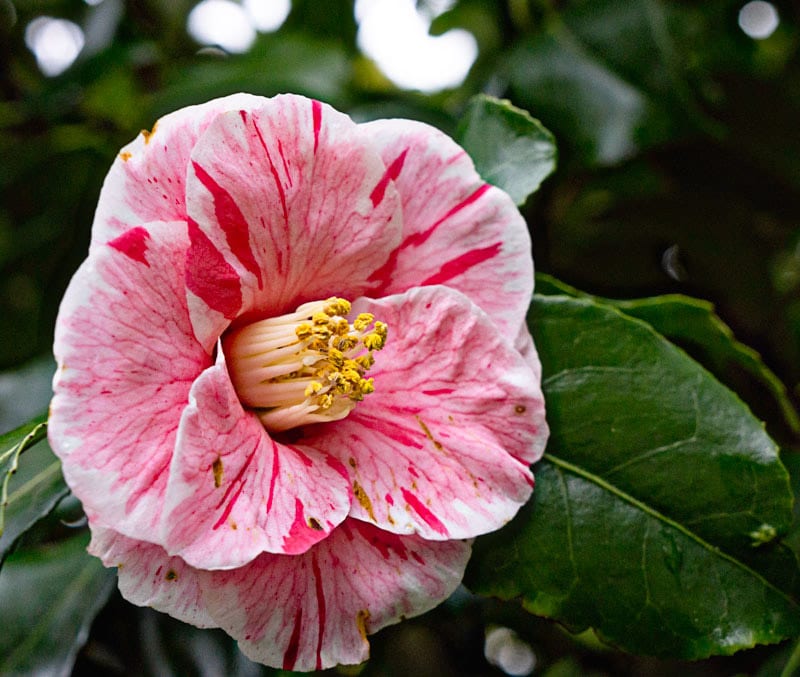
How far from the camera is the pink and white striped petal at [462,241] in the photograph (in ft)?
2.29

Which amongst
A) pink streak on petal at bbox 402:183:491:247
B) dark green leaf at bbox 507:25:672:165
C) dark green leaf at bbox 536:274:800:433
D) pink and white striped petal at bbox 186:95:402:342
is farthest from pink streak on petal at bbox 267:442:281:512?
dark green leaf at bbox 507:25:672:165

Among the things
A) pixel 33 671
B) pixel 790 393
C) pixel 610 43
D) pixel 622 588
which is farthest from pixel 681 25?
pixel 33 671

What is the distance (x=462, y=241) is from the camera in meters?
0.70

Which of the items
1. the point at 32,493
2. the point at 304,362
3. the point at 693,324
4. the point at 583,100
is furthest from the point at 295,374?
the point at 583,100

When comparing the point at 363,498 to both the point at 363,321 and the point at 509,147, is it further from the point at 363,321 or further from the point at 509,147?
the point at 509,147

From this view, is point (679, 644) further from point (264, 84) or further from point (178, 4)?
point (178, 4)

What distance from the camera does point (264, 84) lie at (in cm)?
131

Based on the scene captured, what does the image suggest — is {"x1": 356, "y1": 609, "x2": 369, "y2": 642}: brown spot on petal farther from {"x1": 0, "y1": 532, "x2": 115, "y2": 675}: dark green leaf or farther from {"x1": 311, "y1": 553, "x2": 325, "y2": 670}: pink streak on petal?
{"x1": 0, "y1": 532, "x2": 115, "y2": 675}: dark green leaf

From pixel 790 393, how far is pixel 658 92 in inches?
20.7

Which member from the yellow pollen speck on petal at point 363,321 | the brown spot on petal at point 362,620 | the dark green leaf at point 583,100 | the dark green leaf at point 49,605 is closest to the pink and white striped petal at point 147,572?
the brown spot on petal at point 362,620

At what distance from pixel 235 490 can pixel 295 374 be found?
0.48 feet

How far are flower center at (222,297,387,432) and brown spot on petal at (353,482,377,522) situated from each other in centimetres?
6

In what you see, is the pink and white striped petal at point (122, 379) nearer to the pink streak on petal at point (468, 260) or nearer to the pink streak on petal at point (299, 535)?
the pink streak on petal at point (299, 535)

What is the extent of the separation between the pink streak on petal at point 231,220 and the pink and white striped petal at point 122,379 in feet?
0.14
